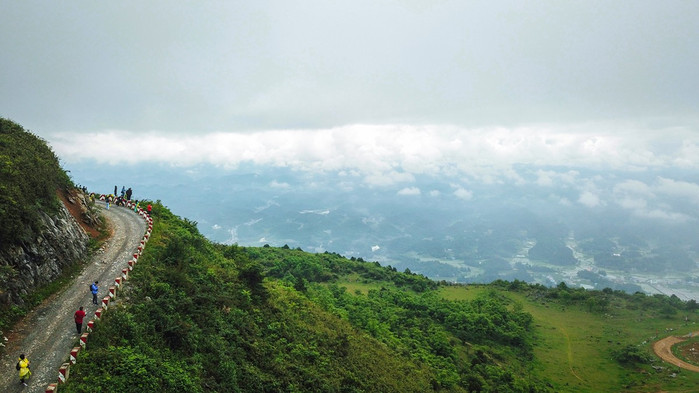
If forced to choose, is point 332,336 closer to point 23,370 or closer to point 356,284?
point 23,370

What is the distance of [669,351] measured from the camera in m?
57.5

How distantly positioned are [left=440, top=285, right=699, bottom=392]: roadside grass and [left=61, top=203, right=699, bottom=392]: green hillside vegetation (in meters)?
0.26

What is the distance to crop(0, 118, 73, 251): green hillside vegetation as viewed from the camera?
19.8m

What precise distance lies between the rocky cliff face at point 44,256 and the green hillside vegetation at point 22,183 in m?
0.65

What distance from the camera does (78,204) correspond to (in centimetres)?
3294

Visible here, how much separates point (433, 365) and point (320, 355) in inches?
663

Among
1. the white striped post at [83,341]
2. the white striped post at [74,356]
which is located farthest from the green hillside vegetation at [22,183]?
the white striped post at [74,356]

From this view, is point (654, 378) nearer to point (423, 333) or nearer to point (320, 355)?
point (423, 333)

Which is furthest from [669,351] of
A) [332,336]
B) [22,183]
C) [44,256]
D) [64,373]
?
[22,183]

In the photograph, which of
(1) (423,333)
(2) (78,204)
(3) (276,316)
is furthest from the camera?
(1) (423,333)

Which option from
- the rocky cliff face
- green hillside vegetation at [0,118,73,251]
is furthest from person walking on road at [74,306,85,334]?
green hillside vegetation at [0,118,73,251]

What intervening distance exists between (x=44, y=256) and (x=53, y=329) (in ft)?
20.2

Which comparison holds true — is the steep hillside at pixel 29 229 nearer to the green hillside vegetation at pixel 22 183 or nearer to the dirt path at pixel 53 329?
the green hillside vegetation at pixel 22 183

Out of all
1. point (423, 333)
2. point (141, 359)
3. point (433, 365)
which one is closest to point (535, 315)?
point (423, 333)
